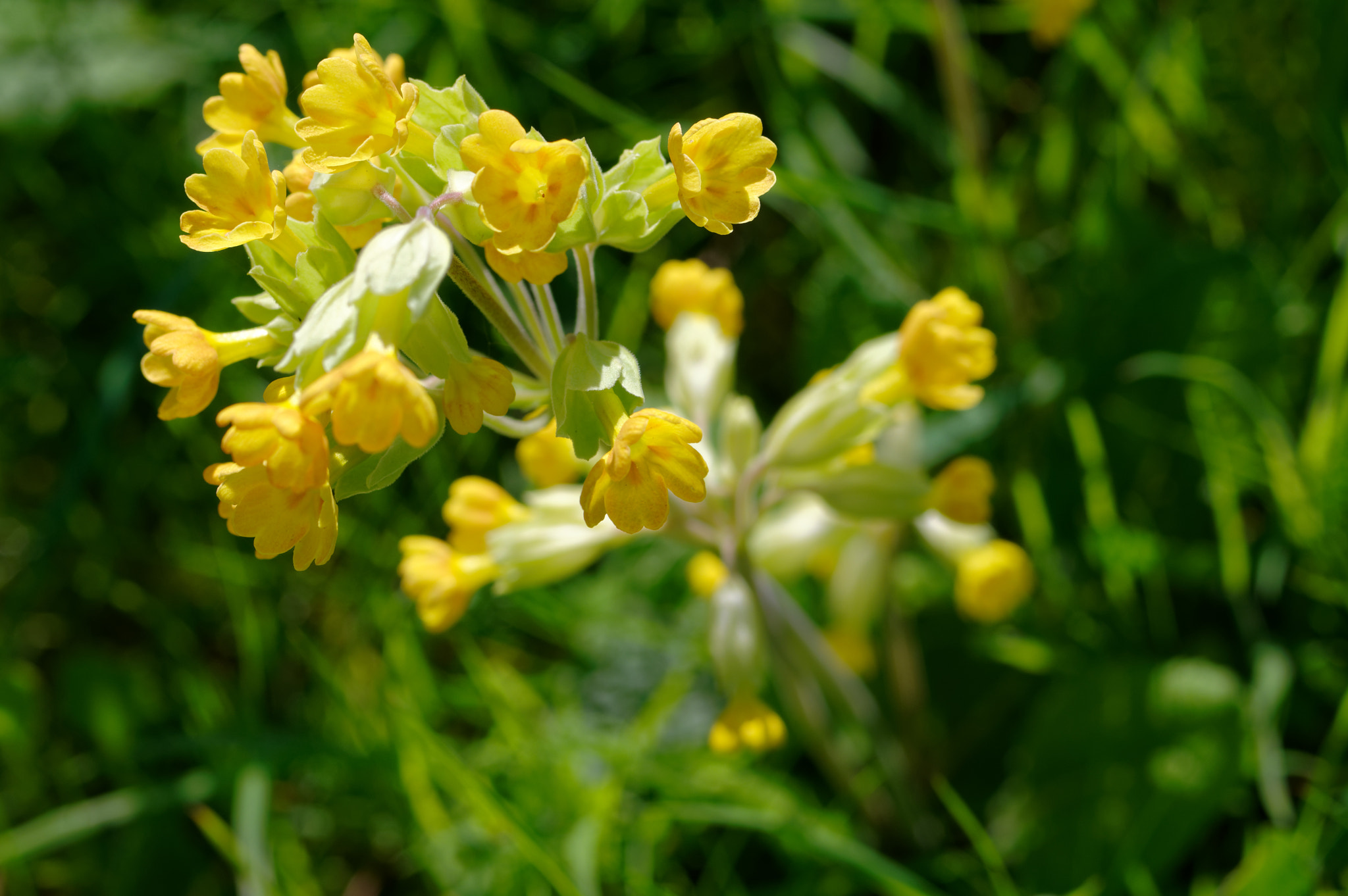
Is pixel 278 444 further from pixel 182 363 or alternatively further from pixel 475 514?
pixel 475 514

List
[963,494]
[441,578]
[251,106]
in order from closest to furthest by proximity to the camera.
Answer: [251,106], [441,578], [963,494]

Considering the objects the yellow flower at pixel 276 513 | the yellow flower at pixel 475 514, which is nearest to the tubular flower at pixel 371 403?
the yellow flower at pixel 276 513

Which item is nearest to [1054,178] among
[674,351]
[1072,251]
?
[1072,251]

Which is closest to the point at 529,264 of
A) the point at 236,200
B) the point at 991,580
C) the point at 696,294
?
the point at 236,200

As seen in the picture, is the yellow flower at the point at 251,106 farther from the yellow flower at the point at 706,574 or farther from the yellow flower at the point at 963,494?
the yellow flower at the point at 963,494

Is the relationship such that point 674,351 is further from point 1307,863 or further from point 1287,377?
point 1287,377

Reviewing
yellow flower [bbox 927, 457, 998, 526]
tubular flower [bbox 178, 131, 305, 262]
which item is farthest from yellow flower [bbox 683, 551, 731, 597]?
tubular flower [bbox 178, 131, 305, 262]

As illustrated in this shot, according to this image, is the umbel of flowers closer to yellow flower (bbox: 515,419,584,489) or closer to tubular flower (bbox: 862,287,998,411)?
tubular flower (bbox: 862,287,998,411)
